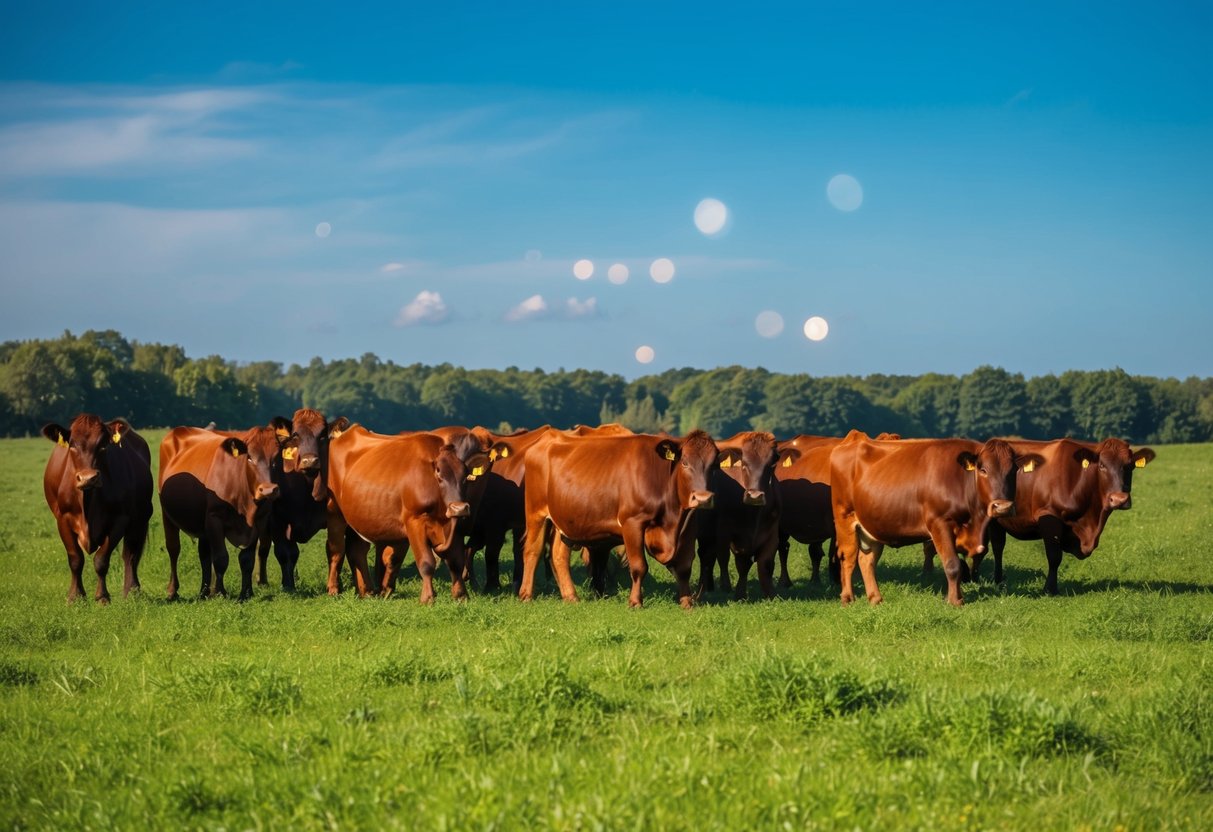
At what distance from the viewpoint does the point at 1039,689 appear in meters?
9.04

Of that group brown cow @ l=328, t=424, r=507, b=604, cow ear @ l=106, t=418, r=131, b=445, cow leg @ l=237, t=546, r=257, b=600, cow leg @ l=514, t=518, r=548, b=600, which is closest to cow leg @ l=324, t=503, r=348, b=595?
brown cow @ l=328, t=424, r=507, b=604

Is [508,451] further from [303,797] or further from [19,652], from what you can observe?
[303,797]

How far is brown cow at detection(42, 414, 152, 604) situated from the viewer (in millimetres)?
15148

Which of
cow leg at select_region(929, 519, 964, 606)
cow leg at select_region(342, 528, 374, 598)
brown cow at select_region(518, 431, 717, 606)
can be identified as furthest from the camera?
cow leg at select_region(342, 528, 374, 598)

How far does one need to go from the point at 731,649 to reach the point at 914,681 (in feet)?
7.44

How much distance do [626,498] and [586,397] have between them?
146 m

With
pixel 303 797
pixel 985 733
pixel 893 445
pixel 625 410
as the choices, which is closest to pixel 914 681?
pixel 985 733

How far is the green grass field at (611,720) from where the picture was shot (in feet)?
20.3

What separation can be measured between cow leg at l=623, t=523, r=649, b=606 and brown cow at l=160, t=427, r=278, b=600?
4.90 m

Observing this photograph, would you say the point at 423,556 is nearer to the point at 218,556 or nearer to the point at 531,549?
the point at 531,549

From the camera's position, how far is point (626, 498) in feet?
49.2

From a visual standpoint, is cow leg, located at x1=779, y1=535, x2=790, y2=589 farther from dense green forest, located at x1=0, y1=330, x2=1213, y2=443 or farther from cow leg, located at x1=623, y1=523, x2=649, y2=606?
dense green forest, located at x1=0, y1=330, x2=1213, y2=443

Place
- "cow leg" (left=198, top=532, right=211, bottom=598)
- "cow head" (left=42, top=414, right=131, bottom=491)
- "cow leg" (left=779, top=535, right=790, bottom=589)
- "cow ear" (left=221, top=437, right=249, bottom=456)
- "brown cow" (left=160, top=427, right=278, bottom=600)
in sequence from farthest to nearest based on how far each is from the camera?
"cow leg" (left=779, top=535, right=790, bottom=589) → "cow leg" (left=198, top=532, right=211, bottom=598) → "cow ear" (left=221, top=437, right=249, bottom=456) → "brown cow" (left=160, top=427, right=278, bottom=600) → "cow head" (left=42, top=414, right=131, bottom=491)

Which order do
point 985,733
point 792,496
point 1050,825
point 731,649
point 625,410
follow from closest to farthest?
1. point 1050,825
2. point 985,733
3. point 731,649
4. point 792,496
5. point 625,410
